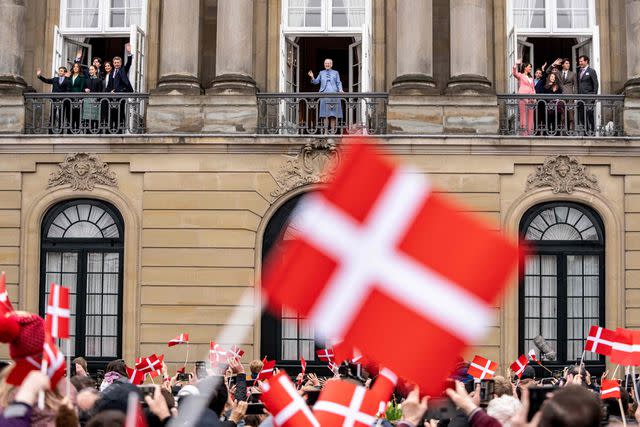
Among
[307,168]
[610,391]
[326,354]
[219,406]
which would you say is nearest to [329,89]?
[307,168]

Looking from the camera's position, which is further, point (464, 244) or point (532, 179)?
point (532, 179)

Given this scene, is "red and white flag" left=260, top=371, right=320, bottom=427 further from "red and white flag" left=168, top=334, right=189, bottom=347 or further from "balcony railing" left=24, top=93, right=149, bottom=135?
"balcony railing" left=24, top=93, right=149, bottom=135

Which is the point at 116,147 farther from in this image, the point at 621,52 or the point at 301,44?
the point at 621,52

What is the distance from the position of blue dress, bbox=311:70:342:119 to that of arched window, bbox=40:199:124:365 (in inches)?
198

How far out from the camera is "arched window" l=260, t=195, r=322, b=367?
2786 centimetres

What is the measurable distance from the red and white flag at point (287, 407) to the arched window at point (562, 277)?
1986 centimetres

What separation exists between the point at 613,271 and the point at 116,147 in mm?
10908

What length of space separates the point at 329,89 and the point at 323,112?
1.92ft

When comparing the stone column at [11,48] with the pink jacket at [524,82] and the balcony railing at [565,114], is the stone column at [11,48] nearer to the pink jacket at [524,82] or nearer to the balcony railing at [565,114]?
the balcony railing at [565,114]

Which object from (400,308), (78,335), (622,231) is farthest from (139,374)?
(400,308)

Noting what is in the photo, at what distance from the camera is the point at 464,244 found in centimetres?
628

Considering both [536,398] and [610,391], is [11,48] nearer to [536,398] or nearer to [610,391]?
[610,391]

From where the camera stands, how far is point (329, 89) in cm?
2870

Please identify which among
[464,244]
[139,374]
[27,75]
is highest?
[27,75]
